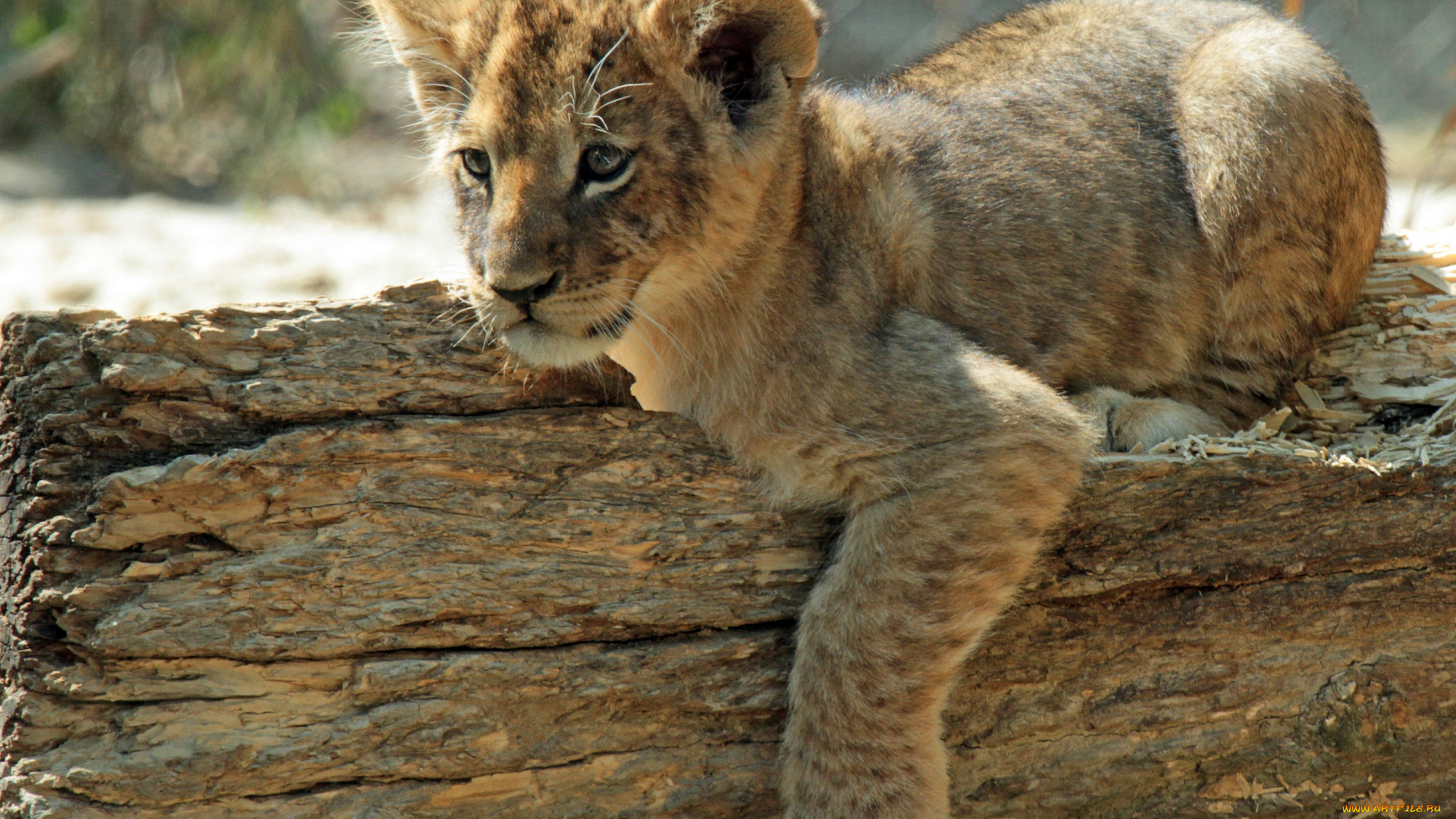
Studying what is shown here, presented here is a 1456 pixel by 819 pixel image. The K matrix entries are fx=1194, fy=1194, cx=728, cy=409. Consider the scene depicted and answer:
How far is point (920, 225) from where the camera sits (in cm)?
407

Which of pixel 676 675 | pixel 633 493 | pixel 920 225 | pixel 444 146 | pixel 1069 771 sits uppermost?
pixel 444 146

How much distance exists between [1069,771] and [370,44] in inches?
141

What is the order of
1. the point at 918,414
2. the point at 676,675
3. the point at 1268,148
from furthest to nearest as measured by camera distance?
the point at 1268,148
the point at 918,414
the point at 676,675

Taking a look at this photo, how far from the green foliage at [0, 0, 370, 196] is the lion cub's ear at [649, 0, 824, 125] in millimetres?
9201

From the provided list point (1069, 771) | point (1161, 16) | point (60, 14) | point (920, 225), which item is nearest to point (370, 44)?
point (920, 225)

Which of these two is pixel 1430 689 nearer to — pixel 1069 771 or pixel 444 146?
pixel 1069 771

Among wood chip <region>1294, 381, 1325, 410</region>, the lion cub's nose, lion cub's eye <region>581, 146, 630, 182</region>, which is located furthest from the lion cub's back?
the lion cub's nose

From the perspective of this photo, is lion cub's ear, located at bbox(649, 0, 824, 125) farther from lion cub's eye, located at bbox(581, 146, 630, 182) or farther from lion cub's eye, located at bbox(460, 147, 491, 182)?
lion cub's eye, located at bbox(460, 147, 491, 182)

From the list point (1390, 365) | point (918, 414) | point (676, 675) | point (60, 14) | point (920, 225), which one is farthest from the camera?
point (60, 14)

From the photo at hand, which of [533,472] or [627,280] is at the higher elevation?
[627,280]

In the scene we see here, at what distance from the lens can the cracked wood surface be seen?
10.1ft

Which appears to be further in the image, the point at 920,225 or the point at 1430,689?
the point at 920,225

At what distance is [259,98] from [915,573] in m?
11.0

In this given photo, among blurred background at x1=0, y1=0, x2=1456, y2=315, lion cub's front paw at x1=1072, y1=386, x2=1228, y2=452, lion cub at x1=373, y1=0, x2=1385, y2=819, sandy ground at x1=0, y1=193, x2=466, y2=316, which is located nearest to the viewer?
lion cub at x1=373, y1=0, x2=1385, y2=819
